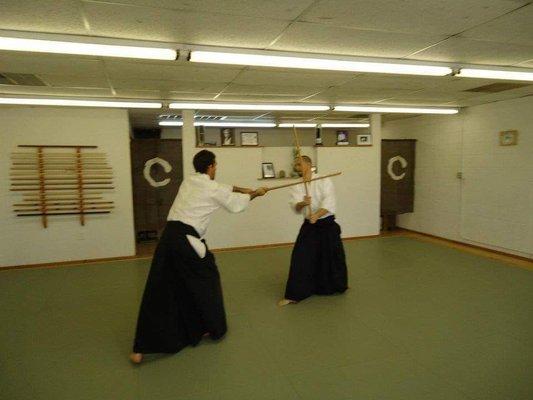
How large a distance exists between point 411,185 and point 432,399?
558 centimetres

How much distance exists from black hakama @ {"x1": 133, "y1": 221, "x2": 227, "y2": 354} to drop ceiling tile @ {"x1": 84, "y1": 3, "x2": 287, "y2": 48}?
1362 millimetres

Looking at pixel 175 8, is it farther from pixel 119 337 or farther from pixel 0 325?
pixel 0 325

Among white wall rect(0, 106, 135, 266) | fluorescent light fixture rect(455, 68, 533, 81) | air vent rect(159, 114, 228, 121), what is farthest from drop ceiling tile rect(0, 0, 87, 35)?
air vent rect(159, 114, 228, 121)

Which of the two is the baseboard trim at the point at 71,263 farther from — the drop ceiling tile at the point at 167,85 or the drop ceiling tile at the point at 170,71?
the drop ceiling tile at the point at 170,71

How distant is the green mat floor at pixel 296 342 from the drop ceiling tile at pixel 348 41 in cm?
230

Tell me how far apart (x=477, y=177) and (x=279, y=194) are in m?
3.21

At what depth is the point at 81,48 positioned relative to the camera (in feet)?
8.34

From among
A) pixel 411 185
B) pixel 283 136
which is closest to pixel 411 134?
pixel 411 185

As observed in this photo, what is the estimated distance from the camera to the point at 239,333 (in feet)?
9.53

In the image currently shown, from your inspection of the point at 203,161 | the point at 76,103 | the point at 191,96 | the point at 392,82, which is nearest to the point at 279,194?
the point at 191,96

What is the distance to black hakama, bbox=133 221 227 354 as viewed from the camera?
253cm

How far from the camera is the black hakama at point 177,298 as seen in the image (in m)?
2.53

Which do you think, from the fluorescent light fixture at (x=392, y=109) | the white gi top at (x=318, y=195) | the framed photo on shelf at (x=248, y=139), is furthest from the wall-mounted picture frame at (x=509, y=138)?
the framed photo on shelf at (x=248, y=139)

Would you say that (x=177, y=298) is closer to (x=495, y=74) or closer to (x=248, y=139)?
(x=248, y=139)
